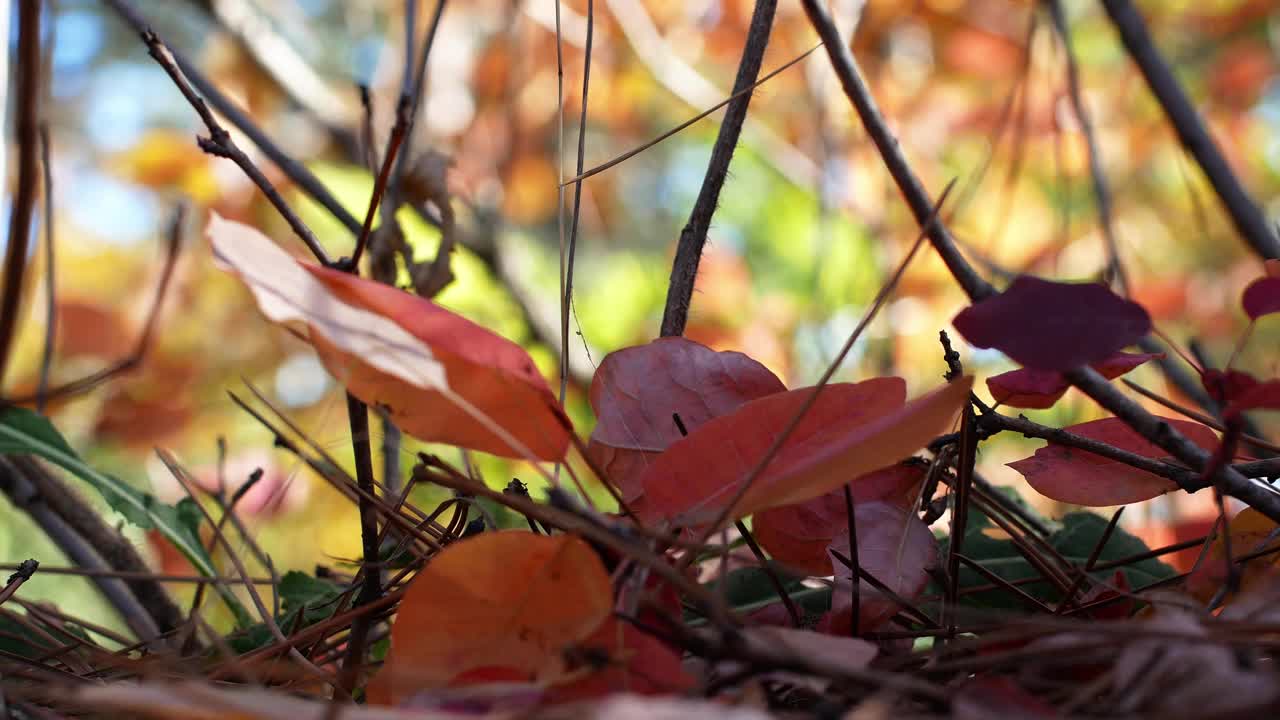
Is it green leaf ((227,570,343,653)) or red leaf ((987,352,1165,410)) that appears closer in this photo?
red leaf ((987,352,1165,410))

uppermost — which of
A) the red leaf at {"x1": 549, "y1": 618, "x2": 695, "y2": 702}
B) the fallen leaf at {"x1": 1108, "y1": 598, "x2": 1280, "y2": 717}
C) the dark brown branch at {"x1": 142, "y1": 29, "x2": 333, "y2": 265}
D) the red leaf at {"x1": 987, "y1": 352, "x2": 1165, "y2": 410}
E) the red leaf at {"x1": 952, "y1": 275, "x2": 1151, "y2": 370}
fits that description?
the dark brown branch at {"x1": 142, "y1": 29, "x2": 333, "y2": 265}

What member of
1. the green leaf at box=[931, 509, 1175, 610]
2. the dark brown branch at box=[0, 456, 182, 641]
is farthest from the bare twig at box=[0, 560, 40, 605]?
the green leaf at box=[931, 509, 1175, 610]

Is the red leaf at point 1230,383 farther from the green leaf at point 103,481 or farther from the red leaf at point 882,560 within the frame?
the green leaf at point 103,481

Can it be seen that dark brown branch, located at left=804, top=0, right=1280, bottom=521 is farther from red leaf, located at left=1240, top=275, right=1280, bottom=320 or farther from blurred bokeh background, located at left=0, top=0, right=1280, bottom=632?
blurred bokeh background, located at left=0, top=0, right=1280, bottom=632

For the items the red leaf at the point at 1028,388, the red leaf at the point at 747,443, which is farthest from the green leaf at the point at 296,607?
the red leaf at the point at 1028,388

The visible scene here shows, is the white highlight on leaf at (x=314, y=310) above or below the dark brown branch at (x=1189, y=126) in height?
below
